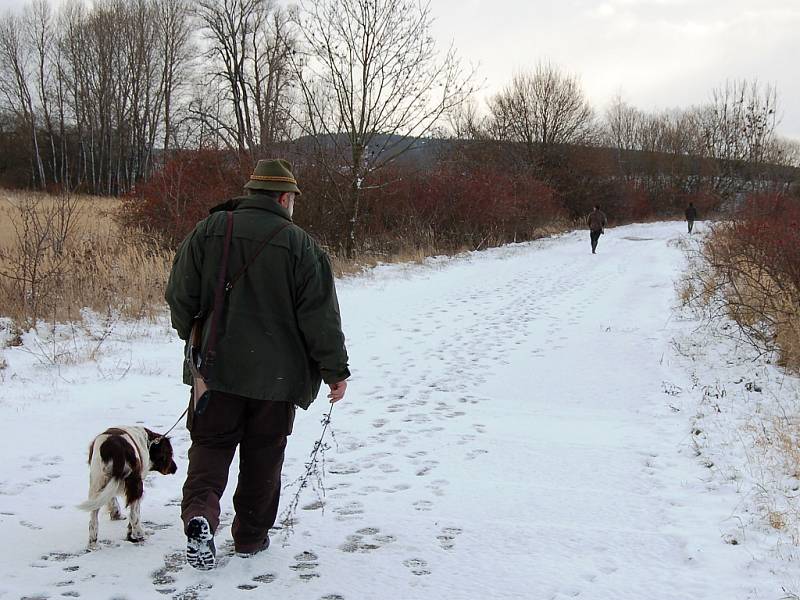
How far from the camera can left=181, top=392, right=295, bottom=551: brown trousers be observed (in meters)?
3.15

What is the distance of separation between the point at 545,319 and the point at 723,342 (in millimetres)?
2823

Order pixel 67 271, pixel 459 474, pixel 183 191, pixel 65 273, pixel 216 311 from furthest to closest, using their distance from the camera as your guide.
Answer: pixel 183 191
pixel 67 271
pixel 65 273
pixel 459 474
pixel 216 311

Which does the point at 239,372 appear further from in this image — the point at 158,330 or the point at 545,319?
the point at 545,319

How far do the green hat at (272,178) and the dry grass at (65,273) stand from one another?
237 inches

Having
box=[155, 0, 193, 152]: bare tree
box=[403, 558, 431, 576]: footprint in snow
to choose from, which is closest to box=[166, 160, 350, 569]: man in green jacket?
box=[403, 558, 431, 576]: footprint in snow

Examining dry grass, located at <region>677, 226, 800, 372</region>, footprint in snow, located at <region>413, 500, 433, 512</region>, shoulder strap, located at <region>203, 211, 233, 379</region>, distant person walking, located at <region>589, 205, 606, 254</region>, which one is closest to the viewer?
shoulder strap, located at <region>203, 211, 233, 379</region>

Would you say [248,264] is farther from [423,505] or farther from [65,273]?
[65,273]

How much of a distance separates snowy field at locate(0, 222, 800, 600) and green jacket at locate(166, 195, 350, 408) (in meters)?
0.93

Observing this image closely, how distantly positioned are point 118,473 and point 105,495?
113 mm

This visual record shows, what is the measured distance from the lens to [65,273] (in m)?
9.47

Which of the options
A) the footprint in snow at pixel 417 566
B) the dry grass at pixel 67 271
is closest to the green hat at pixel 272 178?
the footprint in snow at pixel 417 566

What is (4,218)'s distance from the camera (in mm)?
15367

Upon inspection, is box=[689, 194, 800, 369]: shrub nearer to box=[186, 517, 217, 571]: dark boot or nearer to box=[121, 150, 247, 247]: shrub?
box=[186, 517, 217, 571]: dark boot

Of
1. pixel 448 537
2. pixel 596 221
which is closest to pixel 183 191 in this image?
pixel 448 537
